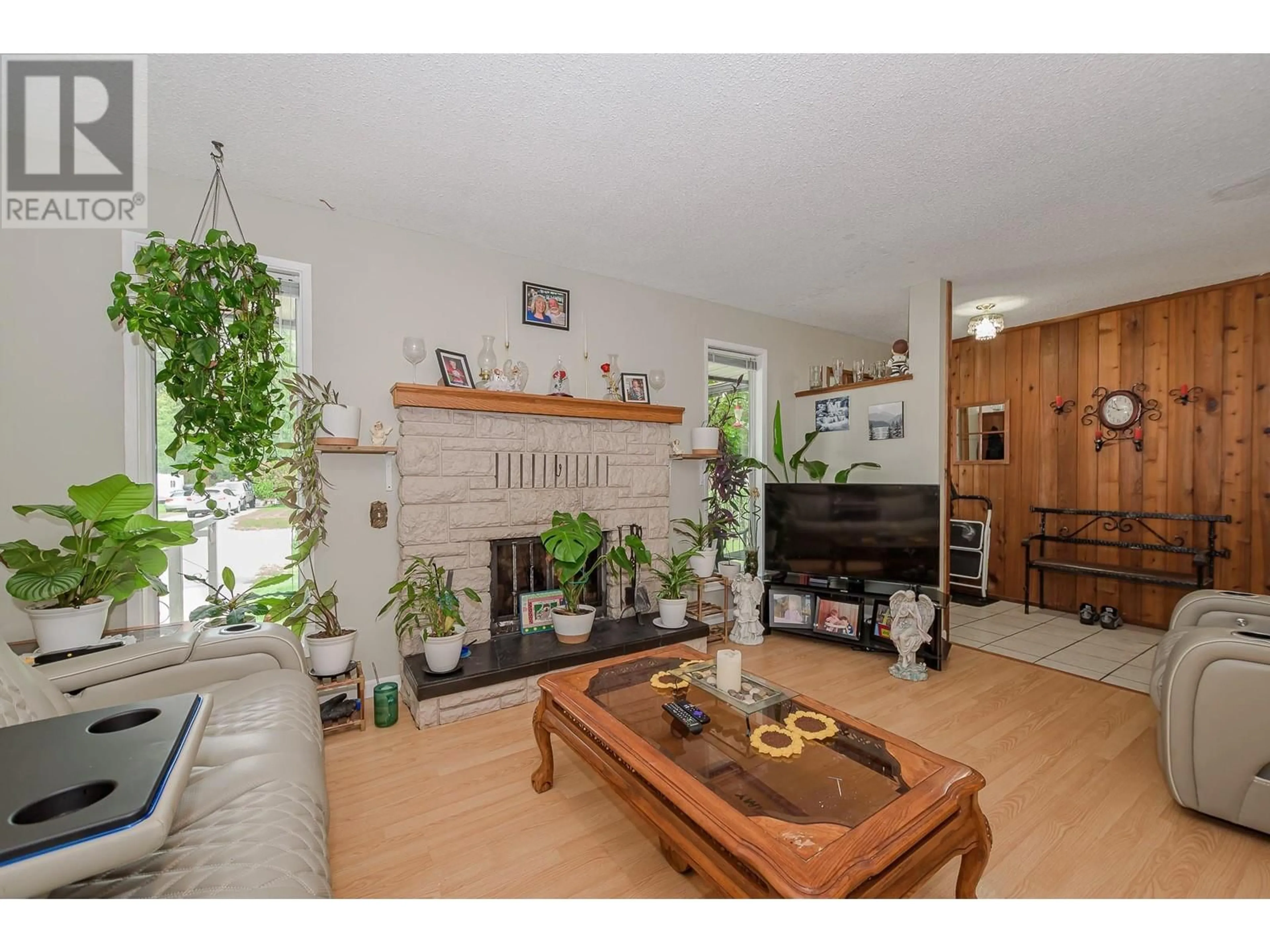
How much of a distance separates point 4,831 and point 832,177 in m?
3.15

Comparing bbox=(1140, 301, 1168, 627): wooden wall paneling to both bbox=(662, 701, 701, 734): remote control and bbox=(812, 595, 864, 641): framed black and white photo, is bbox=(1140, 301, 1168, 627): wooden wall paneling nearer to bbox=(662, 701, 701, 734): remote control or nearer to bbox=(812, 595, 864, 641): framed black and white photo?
bbox=(812, 595, 864, 641): framed black and white photo

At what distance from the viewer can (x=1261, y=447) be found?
11.8 feet

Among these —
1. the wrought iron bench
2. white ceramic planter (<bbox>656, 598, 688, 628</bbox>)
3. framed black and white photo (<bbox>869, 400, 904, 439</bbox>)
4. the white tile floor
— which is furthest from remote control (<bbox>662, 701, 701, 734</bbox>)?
the wrought iron bench

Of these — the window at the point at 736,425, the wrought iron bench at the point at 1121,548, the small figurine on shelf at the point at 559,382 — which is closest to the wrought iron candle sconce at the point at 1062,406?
the wrought iron bench at the point at 1121,548

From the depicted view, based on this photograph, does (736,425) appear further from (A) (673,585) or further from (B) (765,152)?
(B) (765,152)

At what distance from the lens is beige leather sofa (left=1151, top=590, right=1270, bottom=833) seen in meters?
1.61

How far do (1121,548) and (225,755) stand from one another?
565 cm

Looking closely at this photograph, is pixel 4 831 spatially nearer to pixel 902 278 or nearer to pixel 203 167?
pixel 203 167

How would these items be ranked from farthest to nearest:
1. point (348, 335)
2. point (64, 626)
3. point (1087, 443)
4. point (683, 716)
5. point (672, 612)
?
point (1087, 443), point (672, 612), point (348, 335), point (64, 626), point (683, 716)

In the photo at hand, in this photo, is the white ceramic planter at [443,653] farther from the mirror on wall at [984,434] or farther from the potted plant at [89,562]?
the mirror on wall at [984,434]

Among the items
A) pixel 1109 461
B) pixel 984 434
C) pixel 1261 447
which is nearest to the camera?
pixel 1261 447

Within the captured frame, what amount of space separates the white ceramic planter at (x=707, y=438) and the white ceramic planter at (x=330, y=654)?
250cm

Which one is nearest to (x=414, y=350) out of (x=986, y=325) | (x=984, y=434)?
(x=986, y=325)

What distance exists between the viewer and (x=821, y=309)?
14.4 feet
